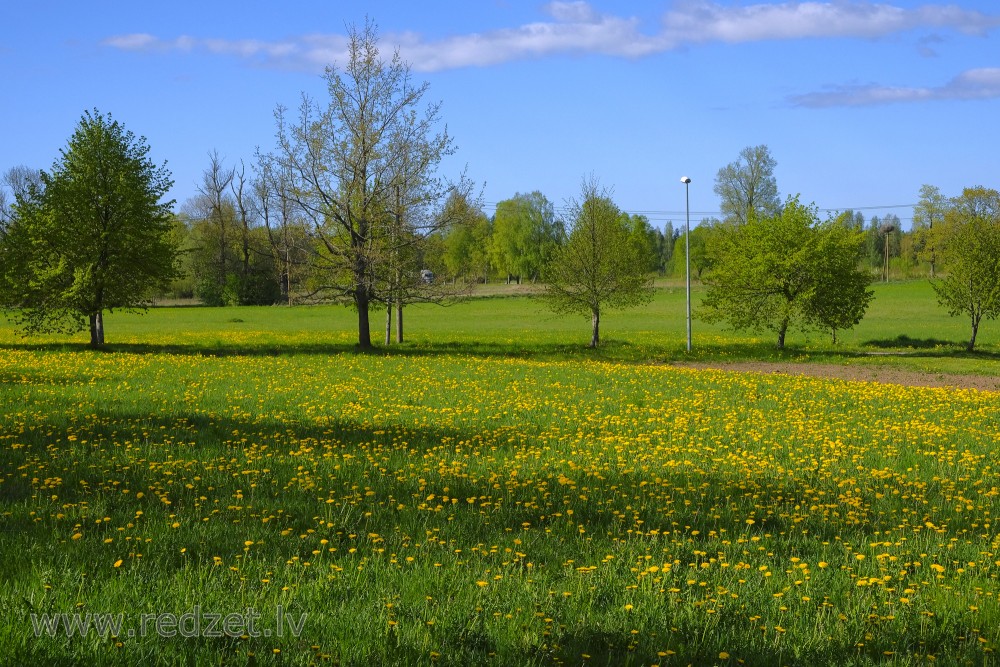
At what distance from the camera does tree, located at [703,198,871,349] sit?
1406 inches

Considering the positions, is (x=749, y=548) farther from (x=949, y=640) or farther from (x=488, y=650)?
(x=488, y=650)

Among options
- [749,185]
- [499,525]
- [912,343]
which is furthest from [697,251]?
[499,525]

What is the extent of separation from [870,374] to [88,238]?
28.5 metres

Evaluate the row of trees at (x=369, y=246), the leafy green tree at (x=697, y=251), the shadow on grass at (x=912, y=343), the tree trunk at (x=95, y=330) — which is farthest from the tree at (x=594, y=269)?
the leafy green tree at (x=697, y=251)

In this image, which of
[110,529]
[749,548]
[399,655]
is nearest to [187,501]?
[110,529]

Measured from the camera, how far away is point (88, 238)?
1283 inches

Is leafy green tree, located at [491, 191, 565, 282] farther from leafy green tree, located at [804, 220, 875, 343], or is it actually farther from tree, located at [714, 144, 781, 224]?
leafy green tree, located at [804, 220, 875, 343]

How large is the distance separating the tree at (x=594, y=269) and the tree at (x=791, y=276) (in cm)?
374

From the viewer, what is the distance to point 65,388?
61.3 feet

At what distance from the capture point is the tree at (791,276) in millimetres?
35719

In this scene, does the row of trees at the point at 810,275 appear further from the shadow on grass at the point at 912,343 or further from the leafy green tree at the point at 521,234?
the leafy green tree at the point at 521,234

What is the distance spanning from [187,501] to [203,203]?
318 feet

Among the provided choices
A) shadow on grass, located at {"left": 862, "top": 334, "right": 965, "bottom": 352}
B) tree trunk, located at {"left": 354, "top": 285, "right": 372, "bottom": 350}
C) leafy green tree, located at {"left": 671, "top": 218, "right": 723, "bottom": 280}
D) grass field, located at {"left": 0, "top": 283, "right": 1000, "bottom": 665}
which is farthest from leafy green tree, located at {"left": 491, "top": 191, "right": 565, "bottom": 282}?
grass field, located at {"left": 0, "top": 283, "right": 1000, "bottom": 665}

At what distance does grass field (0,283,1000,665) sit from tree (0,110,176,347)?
15.3m
